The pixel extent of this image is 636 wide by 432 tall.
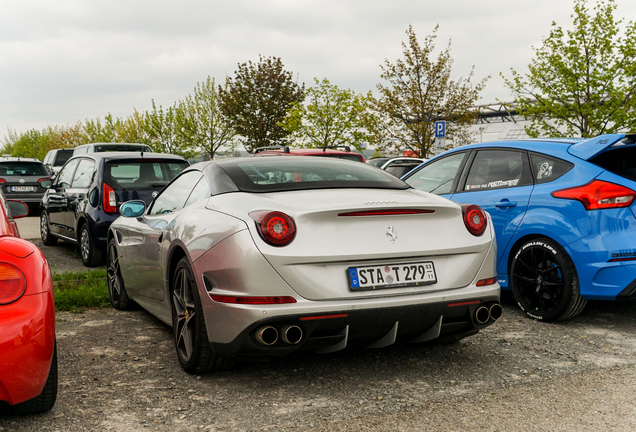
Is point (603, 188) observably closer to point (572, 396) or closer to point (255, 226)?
point (572, 396)

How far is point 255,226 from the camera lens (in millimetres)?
3326

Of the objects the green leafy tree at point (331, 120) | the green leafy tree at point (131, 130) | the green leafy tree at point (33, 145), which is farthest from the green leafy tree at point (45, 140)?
the green leafy tree at point (331, 120)

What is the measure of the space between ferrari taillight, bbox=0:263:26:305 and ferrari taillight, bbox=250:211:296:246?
1.17m

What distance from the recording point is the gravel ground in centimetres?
311

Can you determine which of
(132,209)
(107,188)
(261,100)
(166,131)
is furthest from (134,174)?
(166,131)

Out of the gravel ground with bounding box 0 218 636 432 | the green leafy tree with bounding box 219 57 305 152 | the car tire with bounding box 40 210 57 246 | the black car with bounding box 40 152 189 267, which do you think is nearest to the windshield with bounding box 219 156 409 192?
the gravel ground with bounding box 0 218 636 432

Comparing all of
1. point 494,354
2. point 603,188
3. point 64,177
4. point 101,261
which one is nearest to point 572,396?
point 494,354

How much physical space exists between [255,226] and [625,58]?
19.0 meters

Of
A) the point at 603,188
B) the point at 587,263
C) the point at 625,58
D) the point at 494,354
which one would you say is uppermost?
the point at 625,58

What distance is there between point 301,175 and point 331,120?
2548 cm

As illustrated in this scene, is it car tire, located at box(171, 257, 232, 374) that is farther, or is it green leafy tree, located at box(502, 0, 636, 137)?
green leafy tree, located at box(502, 0, 636, 137)

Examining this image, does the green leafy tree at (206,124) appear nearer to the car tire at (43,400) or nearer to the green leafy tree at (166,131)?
the green leafy tree at (166,131)

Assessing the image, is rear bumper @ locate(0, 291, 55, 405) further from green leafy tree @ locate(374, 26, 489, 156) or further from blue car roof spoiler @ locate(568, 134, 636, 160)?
green leafy tree @ locate(374, 26, 489, 156)

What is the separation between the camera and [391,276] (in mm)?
3426
